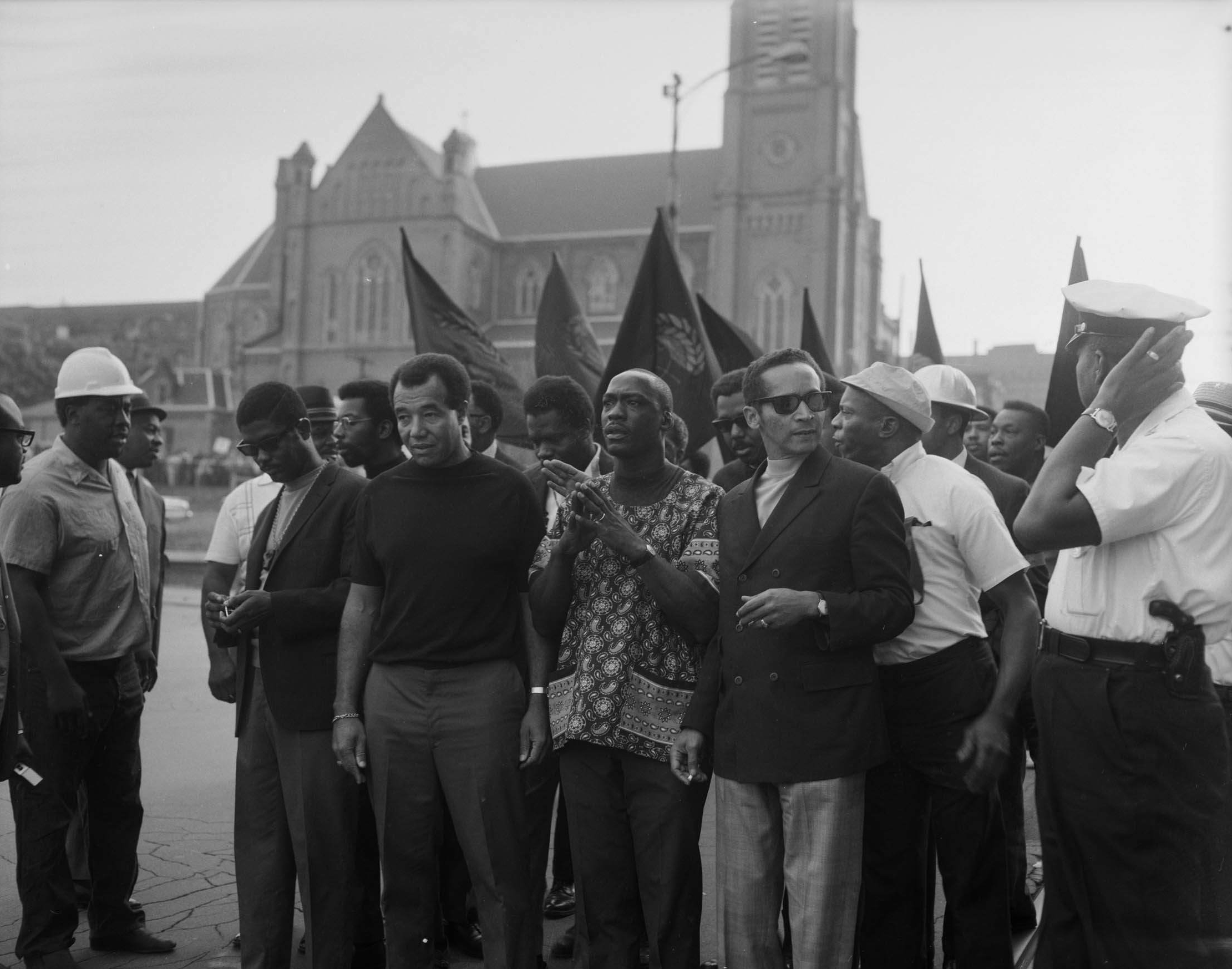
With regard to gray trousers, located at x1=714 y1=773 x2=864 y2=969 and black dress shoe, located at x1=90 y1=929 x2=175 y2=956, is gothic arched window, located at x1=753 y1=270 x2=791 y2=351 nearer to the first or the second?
black dress shoe, located at x1=90 y1=929 x2=175 y2=956

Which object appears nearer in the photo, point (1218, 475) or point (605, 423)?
point (1218, 475)

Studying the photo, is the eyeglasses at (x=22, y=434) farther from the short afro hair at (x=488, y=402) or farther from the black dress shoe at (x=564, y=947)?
the black dress shoe at (x=564, y=947)

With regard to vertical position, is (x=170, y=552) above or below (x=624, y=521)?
below

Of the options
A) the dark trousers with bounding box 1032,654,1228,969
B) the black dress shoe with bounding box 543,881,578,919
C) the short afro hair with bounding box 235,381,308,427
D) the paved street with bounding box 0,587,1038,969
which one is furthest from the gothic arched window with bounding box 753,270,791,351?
the dark trousers with bounding box 1032,654,1228,969

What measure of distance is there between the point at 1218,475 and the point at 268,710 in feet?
10.4

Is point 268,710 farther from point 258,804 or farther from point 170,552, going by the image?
point 170,552

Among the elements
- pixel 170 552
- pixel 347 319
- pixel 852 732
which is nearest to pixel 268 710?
pixel 852 732

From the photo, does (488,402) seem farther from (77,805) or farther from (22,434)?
(77,805)

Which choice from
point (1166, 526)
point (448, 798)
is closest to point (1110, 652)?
point (1166, 526)

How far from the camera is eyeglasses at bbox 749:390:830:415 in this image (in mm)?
3557

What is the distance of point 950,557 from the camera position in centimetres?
382

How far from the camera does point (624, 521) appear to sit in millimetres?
3607

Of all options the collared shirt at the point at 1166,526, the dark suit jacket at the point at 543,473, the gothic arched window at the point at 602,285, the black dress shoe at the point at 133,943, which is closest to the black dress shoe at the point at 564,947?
the black dress shoe at the point at 133,943

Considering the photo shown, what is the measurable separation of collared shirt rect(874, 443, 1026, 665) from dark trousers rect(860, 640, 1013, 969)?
2.4 inches
